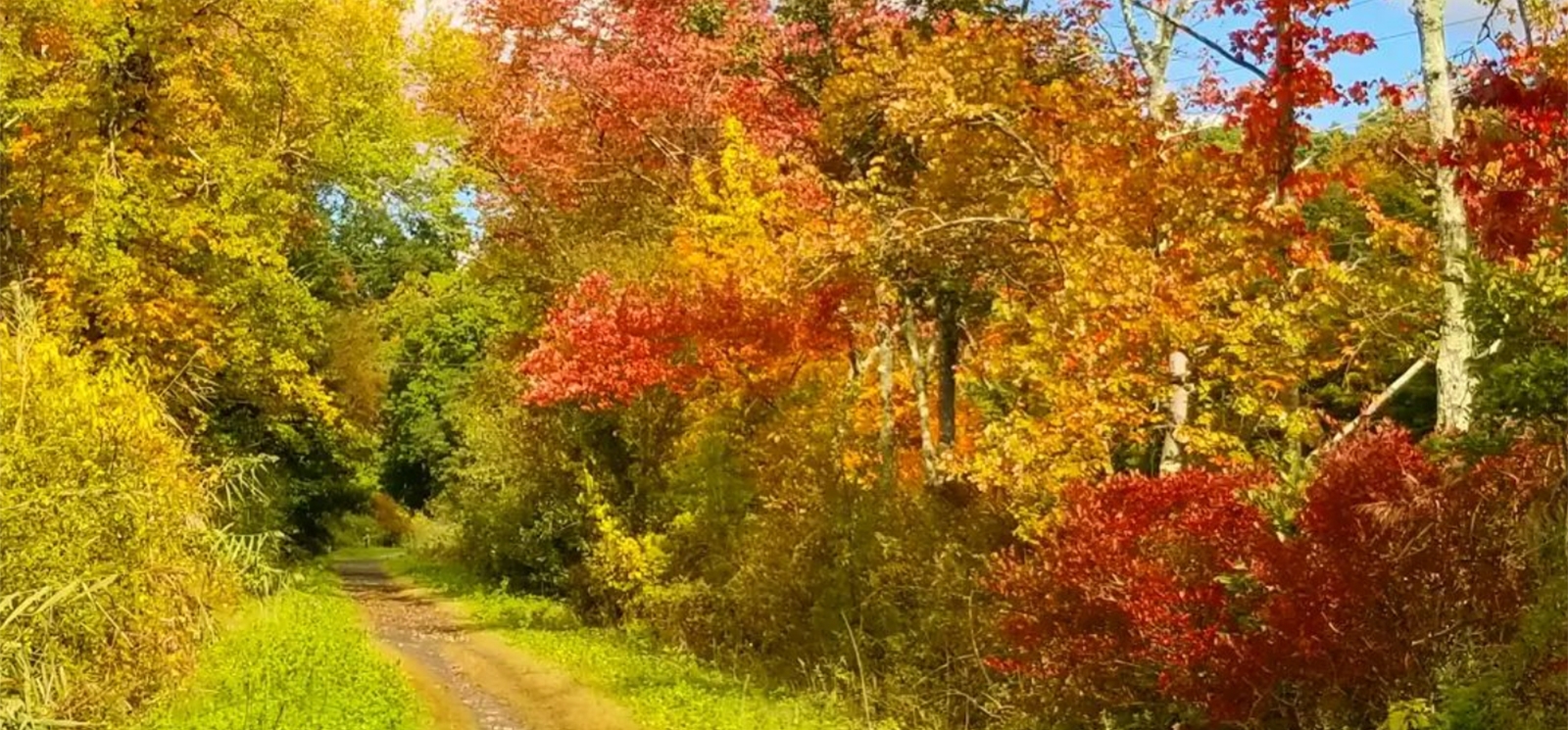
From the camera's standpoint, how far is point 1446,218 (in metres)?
10.4

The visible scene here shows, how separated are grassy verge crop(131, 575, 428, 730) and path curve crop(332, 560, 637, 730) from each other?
23.3 inches

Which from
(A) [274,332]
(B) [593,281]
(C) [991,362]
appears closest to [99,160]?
(A) [274,332]

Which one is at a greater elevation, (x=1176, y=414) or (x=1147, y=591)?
(x=1176, y=414)

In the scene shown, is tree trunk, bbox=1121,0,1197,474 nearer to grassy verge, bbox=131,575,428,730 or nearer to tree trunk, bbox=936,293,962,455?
tree trunk, bbox=936,293,962,455

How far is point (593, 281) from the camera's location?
70.5ft

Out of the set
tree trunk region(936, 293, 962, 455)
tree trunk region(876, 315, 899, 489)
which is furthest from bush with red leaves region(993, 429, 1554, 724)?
tree trunk region(876, 315, 899, 489)

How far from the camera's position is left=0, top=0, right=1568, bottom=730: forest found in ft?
28.0

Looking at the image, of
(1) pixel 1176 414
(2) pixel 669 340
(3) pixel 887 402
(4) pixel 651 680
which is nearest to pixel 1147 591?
(1) pixel 1176 414

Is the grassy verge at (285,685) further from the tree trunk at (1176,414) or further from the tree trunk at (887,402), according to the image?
the tree trunk at (1176,414)

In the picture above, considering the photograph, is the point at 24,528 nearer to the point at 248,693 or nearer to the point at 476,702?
the point at 248,693

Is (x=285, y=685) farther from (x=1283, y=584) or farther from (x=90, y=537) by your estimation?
(x=1283, y=584)

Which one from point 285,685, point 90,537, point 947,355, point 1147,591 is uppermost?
point 947,355

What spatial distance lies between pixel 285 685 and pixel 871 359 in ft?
29.3

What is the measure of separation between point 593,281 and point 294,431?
41.7ft
